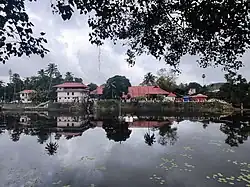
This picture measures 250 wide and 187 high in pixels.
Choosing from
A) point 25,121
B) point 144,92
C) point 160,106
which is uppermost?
point 144,92

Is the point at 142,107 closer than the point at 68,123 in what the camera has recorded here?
No

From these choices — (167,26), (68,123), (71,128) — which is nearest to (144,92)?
(68,123)

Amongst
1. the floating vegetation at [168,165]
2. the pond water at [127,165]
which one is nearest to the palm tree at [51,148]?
the pond water at [127,165]

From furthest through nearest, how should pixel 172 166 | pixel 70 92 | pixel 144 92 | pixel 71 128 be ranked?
pixel 70 92 < pixel 144 92 < pixel 71 128 < pixel 172 166

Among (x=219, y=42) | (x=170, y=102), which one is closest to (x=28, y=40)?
(x=219, y=42)

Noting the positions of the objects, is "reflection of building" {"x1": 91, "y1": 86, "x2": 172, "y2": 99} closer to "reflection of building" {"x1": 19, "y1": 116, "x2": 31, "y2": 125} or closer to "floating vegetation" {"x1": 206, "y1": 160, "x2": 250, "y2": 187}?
"reflection of building" {"x1": 19, "y1": 116, "x2": 31, "y2": 125}

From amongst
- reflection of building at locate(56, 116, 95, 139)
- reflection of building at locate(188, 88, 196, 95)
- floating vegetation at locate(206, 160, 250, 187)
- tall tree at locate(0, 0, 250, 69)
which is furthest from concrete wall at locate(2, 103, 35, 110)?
tall tree at locate(0, 0, 250, 69)

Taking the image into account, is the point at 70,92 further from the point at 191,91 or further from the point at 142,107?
the point at 191,91

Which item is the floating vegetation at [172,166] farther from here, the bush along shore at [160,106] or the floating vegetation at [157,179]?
the bush along shore at [160,106]

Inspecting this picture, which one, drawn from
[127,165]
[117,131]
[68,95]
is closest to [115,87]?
[68,95]

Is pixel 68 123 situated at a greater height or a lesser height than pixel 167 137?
greater

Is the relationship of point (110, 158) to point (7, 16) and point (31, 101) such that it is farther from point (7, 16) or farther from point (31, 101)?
point (31, 101)

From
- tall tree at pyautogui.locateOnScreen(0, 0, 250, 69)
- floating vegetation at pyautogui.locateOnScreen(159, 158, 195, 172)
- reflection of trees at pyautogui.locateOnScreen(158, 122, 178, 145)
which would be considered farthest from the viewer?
reflection of trees at pyautogui.locateOnScreen(158, 122, 178, 145)

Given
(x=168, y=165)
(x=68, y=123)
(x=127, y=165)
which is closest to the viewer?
(x=168, y=165)
